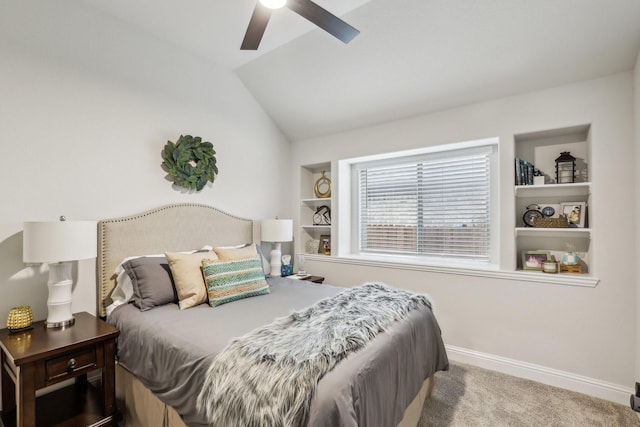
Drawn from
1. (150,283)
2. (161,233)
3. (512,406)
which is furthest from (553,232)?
(161,233)

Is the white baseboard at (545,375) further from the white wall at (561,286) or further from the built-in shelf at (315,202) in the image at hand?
the built-in shelf at (315,202)

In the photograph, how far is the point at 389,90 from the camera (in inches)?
116

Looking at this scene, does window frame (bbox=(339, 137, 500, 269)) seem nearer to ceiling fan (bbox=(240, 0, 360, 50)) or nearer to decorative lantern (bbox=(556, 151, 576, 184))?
decorative lantern (bbox=(556, 151, 576, 184))

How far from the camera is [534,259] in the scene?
8.54 ft

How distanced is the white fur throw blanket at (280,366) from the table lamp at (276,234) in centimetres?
172

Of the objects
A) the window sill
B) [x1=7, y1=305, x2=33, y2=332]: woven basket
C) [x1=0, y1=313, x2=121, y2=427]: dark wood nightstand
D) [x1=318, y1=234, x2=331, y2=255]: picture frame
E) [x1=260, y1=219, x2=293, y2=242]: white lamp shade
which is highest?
[x1=260, y1=219, x2=293, y2=242]: white lamp shade

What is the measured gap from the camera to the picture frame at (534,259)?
8.45 feet

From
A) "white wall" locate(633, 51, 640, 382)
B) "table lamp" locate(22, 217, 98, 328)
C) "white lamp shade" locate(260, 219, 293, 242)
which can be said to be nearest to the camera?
"table lamp" locate(22, 217, 98, 328)

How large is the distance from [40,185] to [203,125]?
4.61ft

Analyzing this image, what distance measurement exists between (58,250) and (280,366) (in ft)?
4.93

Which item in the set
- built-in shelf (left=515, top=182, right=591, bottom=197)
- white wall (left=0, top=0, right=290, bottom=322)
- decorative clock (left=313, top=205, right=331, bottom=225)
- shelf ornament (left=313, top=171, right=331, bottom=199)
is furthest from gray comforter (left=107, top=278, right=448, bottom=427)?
shelf ornament (left=313, top=171, right=331, bottom=199)

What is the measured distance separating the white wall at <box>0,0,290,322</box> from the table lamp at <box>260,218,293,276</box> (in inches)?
21.0

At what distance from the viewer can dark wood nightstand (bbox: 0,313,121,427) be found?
1.52 metres

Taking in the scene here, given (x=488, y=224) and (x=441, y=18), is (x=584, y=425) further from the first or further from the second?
A: (x=441, y=18)
